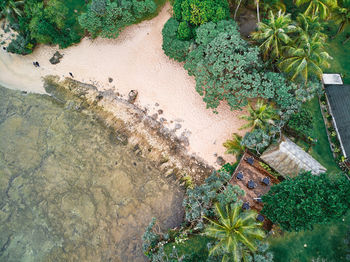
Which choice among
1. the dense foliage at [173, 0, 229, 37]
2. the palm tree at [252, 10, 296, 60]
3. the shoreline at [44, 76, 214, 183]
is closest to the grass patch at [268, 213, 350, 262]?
the shoreline at [44, 76, 214, 183]

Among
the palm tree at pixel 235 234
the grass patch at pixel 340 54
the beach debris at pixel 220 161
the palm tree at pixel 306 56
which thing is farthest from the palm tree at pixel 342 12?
the palm tree at pixel 235 234

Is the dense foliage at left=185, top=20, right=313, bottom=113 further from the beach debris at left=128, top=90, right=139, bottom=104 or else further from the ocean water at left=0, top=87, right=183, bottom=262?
the ocean water at left=0, top=87, right=183, bottom=262

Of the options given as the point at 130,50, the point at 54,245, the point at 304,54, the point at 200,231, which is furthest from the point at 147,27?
the point at 54,245

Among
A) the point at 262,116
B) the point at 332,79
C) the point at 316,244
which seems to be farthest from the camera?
the point at 332,79

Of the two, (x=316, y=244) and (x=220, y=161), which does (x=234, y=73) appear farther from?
(x=316, y=244)

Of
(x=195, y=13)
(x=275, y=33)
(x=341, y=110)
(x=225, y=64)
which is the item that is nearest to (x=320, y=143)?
(x=341, y=110)

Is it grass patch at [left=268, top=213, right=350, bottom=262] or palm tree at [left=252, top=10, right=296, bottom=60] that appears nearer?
grass patch at [left=268, top=213, right=350, bottom=262]

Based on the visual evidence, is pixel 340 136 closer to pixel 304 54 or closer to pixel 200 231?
pixel 304 54
